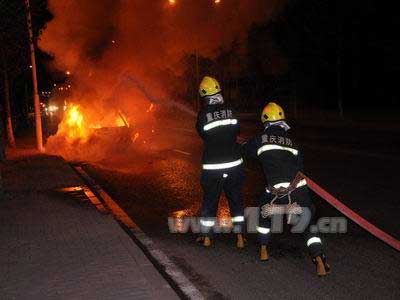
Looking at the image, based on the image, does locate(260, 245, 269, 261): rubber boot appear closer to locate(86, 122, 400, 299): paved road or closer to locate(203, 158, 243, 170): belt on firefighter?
locate(86, 122, 400, 299): paved road

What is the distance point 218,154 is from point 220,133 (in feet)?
0.81

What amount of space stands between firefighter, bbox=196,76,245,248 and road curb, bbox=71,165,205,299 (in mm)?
723

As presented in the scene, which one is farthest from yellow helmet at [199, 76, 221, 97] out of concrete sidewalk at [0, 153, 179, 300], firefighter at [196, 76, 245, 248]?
concrete sidewalk at [0, 153, 179, 300]

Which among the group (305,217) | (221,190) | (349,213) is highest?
(221,190)

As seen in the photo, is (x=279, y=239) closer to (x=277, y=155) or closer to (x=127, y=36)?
(x=277, y=155)

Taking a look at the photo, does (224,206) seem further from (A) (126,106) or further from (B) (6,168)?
(A) (126,106)

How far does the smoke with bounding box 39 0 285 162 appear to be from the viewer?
18.2 m

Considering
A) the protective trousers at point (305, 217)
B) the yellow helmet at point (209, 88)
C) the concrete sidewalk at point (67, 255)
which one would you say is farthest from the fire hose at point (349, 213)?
the concrete sidewalk at point (67, 255)

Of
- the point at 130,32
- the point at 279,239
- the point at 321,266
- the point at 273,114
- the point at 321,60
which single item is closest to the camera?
the point at 321,266

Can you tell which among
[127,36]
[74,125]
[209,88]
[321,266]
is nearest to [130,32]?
[127,36]

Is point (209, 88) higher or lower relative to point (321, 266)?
higher

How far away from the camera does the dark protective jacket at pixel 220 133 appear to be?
5719 mm

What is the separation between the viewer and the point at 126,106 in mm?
19094

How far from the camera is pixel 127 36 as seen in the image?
20359 millimetres
